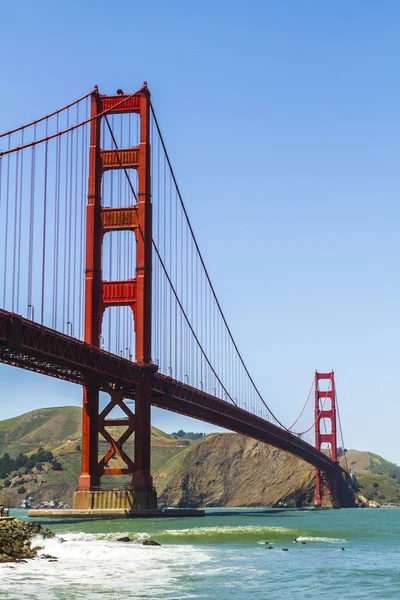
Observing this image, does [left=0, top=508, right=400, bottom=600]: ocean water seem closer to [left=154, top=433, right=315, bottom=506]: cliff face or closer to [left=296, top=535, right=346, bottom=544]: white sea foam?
[left=296, top=535, right=346, bottom=544]: white sea foam

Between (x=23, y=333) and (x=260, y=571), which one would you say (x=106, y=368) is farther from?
(x=260, y=571)

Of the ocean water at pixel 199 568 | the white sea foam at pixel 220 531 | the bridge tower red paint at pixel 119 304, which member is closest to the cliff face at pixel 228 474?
the bridge tower red paint at pixel 119 304

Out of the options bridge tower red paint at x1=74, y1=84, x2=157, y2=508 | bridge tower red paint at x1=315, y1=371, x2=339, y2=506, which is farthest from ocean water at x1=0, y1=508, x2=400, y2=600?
bridge tower red paint at x1=315, y1=371, x2=339, y2=506

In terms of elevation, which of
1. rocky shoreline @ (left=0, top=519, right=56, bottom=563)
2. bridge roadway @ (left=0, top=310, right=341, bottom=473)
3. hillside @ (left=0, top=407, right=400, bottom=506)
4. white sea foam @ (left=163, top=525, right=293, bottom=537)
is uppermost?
hillside @ (left=0, top=407, right=400, bottom=506)

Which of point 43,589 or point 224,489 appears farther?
point 224,489

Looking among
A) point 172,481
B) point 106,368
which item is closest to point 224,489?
point 172,481

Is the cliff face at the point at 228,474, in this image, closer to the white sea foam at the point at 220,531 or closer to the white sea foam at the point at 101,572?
the white sea foam at the point at 220,531

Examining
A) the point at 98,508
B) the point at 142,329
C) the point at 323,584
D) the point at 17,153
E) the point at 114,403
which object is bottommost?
the point at 323,584

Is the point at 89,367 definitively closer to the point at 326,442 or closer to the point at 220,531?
the point at 220,531
